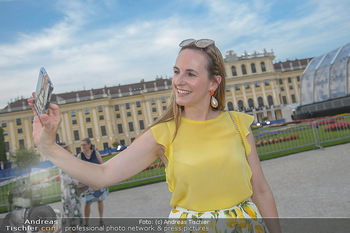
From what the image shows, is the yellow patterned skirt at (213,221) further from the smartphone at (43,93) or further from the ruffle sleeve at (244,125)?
the smartphone at (43,93)

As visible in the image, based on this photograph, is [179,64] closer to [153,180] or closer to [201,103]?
[201,103]

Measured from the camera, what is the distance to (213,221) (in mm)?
1317

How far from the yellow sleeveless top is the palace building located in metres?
55.6

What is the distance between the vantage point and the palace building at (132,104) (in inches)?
2180

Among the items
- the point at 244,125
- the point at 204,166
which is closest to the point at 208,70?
the point at 244,125

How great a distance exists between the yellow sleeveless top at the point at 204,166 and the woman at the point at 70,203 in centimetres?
345

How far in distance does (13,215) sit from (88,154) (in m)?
1.76

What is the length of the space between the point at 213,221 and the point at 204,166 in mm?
259

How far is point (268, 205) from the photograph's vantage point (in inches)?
59.1

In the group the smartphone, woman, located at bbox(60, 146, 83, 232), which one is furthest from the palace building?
the smartphone

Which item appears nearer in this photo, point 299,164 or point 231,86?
point 299,164

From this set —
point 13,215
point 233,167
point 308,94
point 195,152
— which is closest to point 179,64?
point 195,152

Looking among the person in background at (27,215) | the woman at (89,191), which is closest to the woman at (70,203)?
the woman at (89,191)

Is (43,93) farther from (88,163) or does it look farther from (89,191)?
(89,191)
